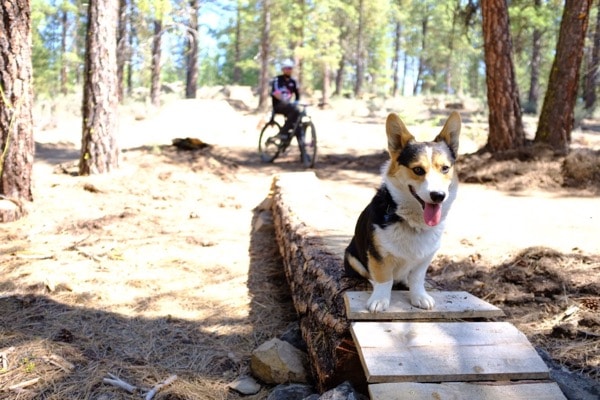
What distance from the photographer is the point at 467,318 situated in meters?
2.75

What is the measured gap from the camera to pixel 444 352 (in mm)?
2381

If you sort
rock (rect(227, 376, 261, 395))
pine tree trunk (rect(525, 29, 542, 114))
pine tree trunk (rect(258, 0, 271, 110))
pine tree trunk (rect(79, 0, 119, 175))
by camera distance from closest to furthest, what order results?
1. rock (rect(227, 376, 261, 395))
2. pine tree trunk (rect(79, 0, 119, 175))
3. pine tree trunk (rect(258, 0, 271, 110))
4. pine tree trunk (rect(525, 29, 542, 114))

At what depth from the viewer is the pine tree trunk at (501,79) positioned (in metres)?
8.67

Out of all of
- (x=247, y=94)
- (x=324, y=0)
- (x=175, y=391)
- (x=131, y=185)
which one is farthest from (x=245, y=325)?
(x=247, y=94)

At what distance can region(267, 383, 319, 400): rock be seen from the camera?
2.80 m

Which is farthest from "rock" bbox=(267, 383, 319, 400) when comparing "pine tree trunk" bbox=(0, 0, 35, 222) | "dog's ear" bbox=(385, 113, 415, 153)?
"pine tree trunk" bbox=(0, 0, 35, 222)

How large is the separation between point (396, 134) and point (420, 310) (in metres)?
0.98

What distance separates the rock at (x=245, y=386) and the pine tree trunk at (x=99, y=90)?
588 centimetres

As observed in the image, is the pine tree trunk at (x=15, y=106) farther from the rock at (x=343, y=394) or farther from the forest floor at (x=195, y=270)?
the rock at (x=343, y=394)

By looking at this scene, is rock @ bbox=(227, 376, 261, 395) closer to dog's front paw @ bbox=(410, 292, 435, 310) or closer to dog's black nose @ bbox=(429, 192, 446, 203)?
dog's front paw @ bbox=(410, 292, 435, 310)

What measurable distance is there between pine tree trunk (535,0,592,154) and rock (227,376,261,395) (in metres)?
7.51

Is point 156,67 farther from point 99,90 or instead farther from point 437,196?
point 437,196

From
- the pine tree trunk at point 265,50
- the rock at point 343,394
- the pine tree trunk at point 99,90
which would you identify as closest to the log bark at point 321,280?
the rock at point 343,394

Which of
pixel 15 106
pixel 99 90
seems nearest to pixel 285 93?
pixel 99 90
